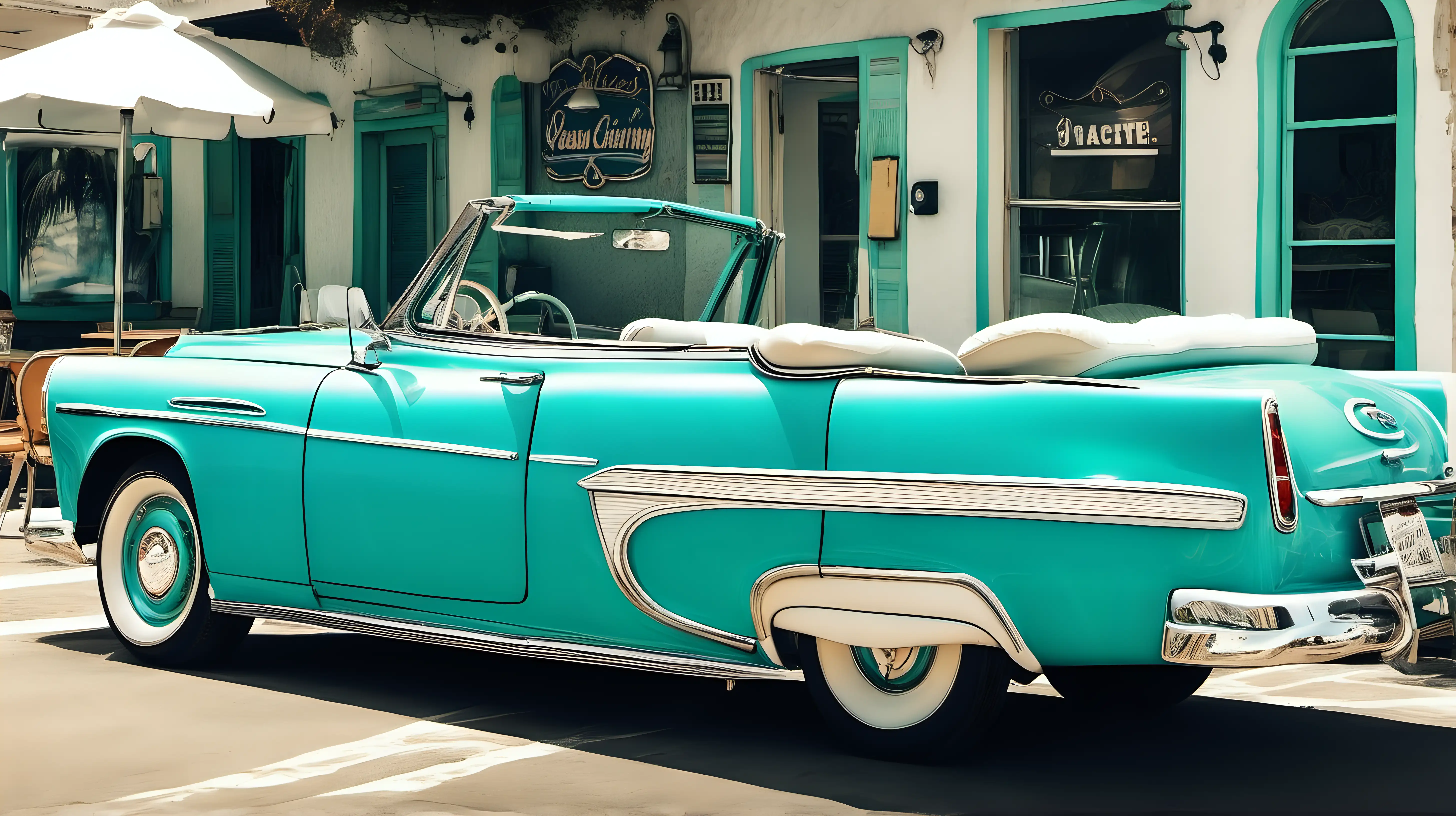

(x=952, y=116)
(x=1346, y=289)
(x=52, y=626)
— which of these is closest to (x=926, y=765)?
(x=52, y=626)

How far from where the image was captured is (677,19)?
451 inches

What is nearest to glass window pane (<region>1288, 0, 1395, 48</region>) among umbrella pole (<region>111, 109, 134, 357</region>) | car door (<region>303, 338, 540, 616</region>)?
car door (<region>303, 338, 540, 616</region>)

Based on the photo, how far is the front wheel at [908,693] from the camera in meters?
4.05

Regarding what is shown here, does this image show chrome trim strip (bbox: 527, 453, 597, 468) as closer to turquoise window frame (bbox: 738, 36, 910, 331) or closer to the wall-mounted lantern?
turquoise window frame (bbox: 738, 36, 910, 331)

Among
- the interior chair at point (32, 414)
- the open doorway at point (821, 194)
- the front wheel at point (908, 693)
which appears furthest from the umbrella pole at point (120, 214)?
the front wheel at point (908, 693)

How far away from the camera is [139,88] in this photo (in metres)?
9.23

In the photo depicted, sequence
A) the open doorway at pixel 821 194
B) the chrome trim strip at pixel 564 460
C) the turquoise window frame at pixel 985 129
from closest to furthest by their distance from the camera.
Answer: the chrome trim strip at pixel 564 460
the turquoise window frame at pixel 985 129
the open doorway at pixel 821 194

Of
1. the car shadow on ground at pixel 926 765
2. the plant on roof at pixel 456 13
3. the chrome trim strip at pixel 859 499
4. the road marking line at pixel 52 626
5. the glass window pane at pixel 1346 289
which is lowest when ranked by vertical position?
the car shadow on ground at pixel 926 765

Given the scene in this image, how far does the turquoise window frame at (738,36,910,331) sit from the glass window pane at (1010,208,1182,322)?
72 centimetres

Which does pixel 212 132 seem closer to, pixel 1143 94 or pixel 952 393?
pixel 1143 94

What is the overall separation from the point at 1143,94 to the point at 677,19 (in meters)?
3.50

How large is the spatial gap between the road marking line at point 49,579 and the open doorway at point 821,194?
524 centimetres

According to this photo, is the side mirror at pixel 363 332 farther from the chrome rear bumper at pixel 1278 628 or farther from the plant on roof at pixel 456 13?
the plant on roof at pixel 456 13

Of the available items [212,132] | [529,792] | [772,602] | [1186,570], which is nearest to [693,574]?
[772,602]
